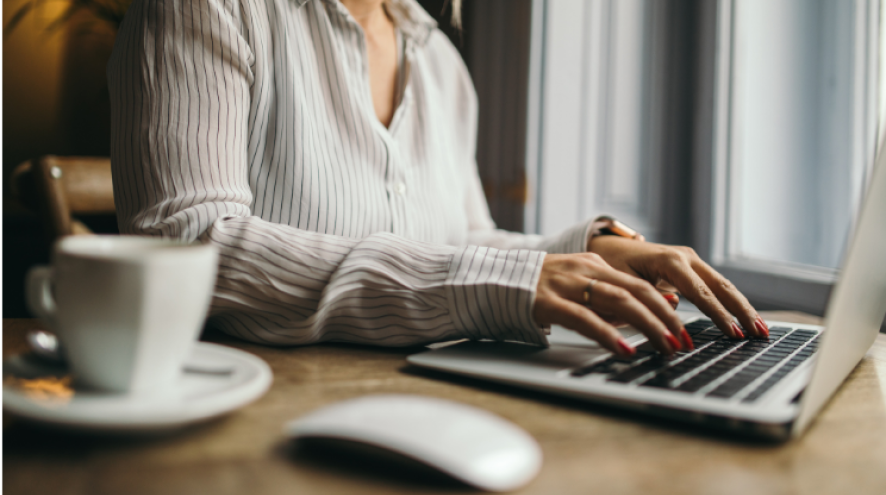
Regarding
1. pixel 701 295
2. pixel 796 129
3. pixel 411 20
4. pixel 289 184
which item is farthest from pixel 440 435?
pixel 796 129

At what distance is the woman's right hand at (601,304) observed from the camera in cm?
42

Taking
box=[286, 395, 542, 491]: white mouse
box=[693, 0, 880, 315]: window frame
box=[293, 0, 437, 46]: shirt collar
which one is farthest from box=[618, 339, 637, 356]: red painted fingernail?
box=[693, 0, 880, 315]: window frame

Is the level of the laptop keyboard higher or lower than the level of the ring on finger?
lower

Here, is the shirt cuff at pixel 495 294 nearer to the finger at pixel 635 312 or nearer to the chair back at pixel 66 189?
the finger at pixel 635 312

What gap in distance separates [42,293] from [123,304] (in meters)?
0.07

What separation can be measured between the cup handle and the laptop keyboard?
0.30 metres

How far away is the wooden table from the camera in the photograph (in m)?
0.24

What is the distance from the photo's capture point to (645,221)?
1.55 metres

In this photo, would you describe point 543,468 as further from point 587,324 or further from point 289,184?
point 289,184

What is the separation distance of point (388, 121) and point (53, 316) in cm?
67

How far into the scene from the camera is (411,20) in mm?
992

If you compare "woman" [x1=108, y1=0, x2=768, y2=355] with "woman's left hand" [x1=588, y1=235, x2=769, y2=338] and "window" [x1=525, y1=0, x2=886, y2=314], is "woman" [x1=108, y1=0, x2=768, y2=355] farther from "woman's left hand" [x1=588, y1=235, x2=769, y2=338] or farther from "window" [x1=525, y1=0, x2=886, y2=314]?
"window" [x1=525, y1=0, x2=886, y2=314]

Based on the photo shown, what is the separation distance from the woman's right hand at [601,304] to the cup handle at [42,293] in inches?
12.6

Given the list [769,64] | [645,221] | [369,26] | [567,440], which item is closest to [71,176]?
[369,26]
